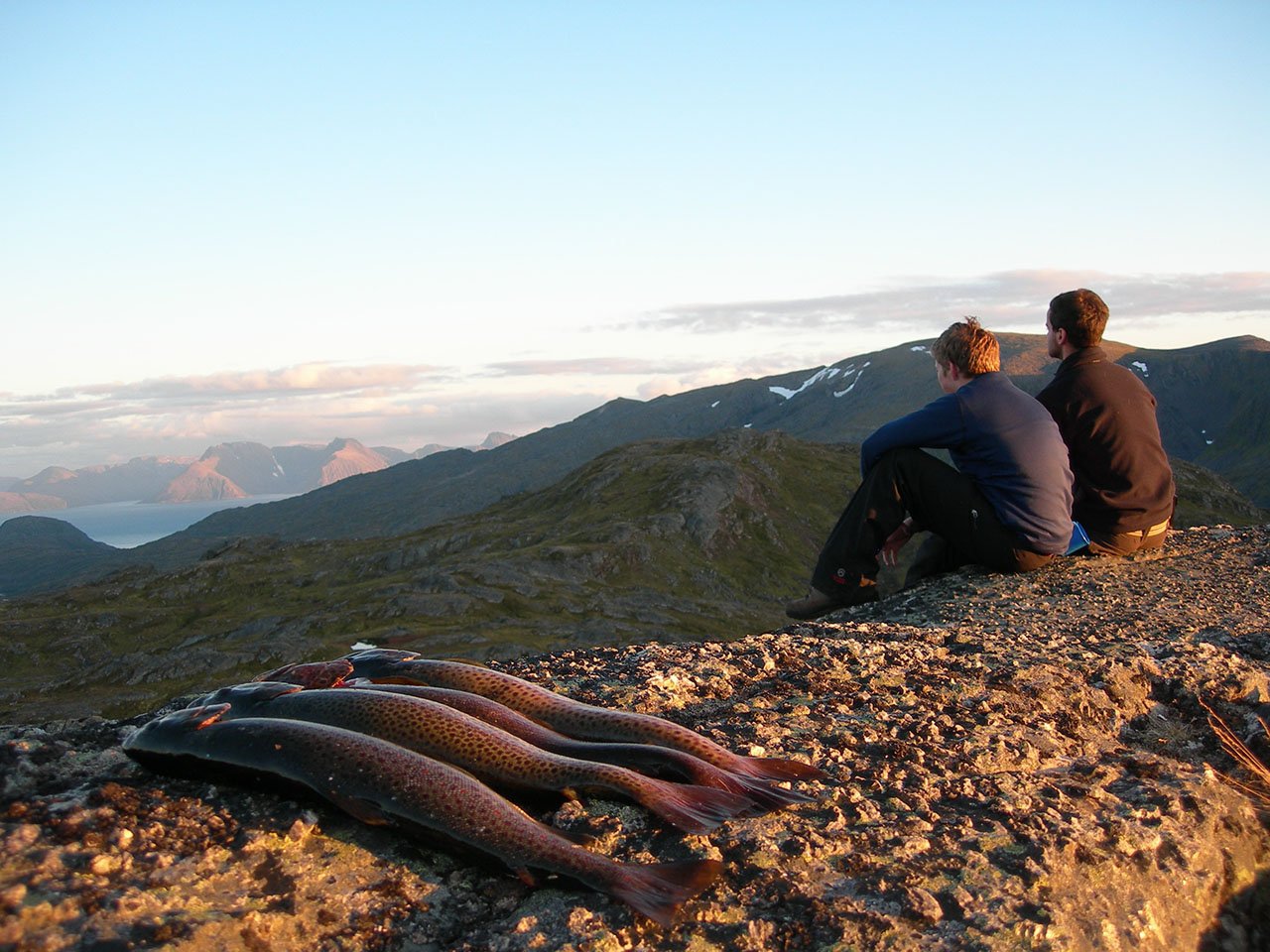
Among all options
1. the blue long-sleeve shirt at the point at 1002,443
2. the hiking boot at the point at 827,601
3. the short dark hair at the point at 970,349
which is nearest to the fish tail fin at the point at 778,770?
the blue long-sleeve shirt at the point at 1002,443

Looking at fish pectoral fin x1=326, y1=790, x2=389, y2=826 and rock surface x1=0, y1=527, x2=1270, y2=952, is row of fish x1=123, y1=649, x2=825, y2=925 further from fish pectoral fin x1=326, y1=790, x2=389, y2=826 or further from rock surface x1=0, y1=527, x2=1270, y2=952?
rock surface x1=0, y1=527, x2=1270, y2=952

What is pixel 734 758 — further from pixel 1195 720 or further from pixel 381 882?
pixel 1195 720

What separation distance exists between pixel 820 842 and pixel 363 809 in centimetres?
242

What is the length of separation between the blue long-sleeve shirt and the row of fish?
5.53 m

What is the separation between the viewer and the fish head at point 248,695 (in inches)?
227

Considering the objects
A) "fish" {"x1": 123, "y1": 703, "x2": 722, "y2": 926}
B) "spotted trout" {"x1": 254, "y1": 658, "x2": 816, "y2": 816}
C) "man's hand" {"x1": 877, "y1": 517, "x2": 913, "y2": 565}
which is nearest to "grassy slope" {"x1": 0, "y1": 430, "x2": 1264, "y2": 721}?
"man's hand" {"x1": 877, "y1": 517, "x2": 913, "y2": 565}

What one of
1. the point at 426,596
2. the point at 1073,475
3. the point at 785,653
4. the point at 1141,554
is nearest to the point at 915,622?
the point at 785,653

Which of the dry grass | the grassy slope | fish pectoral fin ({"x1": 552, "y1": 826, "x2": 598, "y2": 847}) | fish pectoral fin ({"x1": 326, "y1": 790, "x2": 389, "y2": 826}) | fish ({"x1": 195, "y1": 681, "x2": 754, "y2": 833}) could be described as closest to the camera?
fish pectoral fin ({"x1": 326, "y1": 790, "x2": 389, "y2": 826})

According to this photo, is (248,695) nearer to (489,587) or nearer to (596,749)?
(596,749)

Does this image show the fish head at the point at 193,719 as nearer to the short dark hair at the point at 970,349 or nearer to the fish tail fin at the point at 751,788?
the fish tail fin at the point at 751,788

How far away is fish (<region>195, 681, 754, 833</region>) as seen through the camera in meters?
5.19

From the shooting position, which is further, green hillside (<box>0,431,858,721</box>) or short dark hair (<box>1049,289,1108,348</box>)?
Result: green hillside (<box>0,431,858,721</box>)

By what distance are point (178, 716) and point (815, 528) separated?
359 feet

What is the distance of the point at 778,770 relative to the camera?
5789mm
